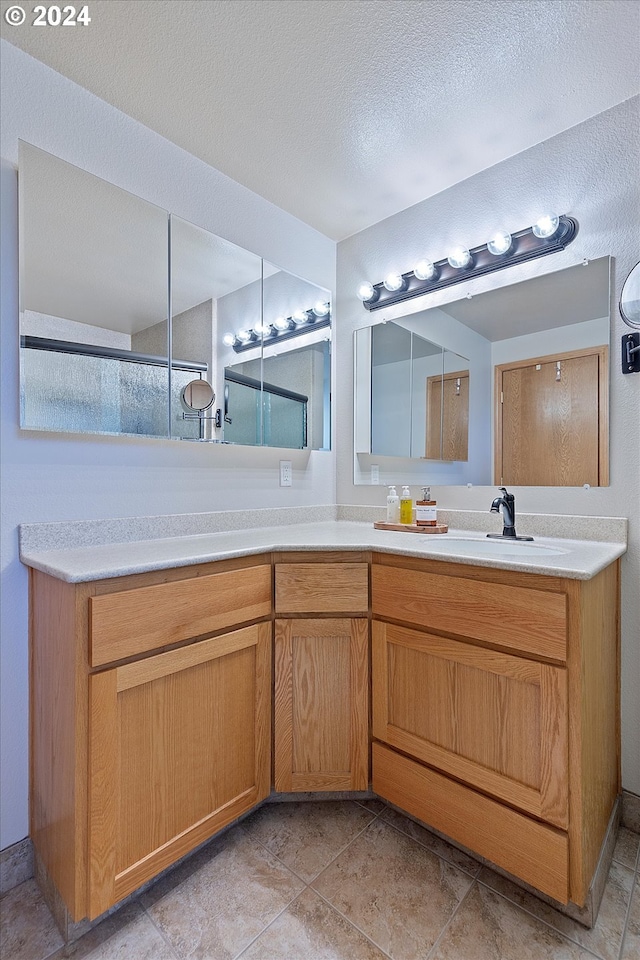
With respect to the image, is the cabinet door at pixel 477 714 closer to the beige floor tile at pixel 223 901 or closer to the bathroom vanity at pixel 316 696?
the bathroom vanity at pixel 316 696

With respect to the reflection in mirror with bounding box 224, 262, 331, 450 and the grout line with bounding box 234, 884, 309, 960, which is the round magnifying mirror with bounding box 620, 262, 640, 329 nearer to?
the reflection in mirror with bounding box 224, 262, 331, 450

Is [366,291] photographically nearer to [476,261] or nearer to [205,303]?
[476,261]

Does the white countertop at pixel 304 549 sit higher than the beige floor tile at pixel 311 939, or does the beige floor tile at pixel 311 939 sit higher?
the white countertop at pixel 304 549

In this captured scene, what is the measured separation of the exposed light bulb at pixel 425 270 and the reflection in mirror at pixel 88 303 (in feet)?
3.41

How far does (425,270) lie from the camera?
198cm

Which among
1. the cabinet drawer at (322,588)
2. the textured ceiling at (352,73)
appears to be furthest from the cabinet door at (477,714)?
the textured ceiling at (352,73)

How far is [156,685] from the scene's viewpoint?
1182mm

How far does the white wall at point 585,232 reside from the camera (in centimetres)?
150

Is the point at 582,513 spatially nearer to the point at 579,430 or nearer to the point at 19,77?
the point at 579,430

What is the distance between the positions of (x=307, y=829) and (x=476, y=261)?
2142 mm

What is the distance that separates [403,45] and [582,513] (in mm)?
1542

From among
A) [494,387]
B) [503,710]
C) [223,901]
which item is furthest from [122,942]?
[494,387]

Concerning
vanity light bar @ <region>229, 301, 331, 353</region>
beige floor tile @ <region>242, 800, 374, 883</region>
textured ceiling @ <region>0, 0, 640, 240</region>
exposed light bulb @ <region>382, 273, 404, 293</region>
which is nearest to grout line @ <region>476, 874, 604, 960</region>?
beige floor tile @ <region>242, 800, 374, 883</region>

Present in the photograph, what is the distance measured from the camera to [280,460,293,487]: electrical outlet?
2.12 meters
